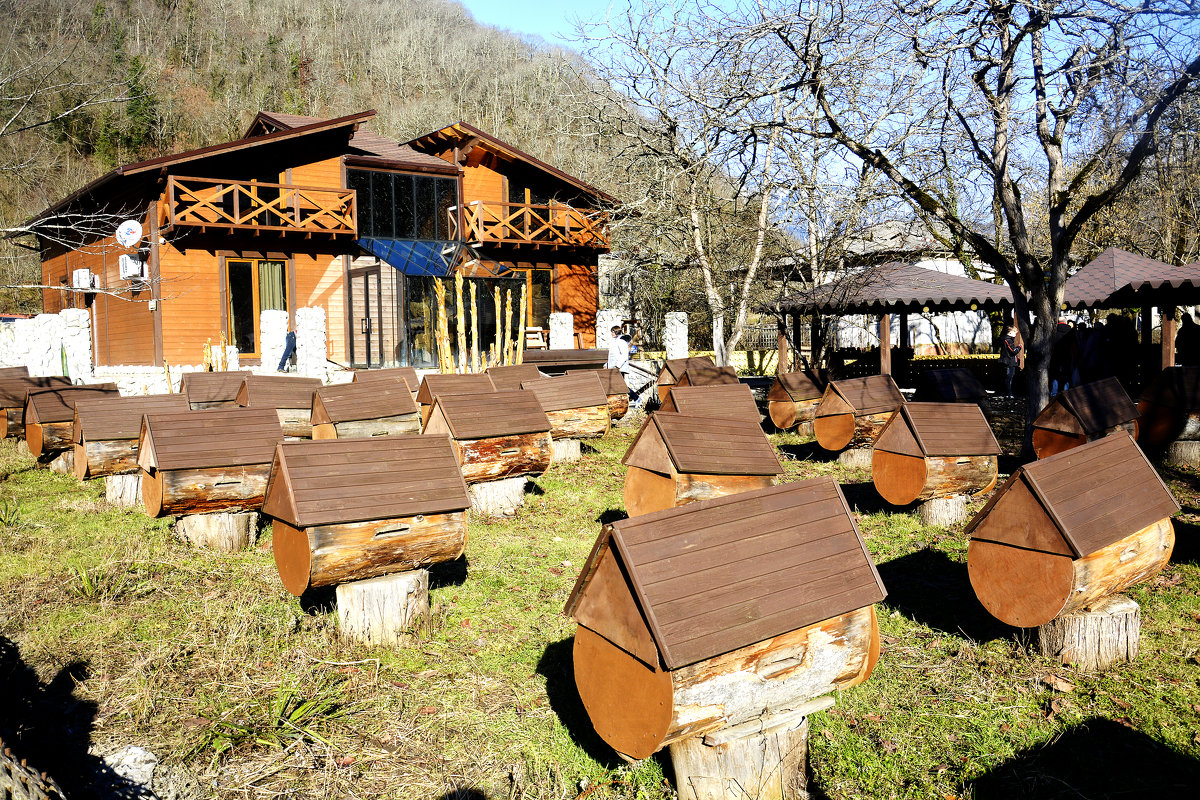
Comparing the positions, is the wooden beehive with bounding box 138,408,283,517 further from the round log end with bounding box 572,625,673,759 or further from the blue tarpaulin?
the blue tarpaulin

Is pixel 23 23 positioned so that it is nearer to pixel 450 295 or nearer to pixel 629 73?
pixel 450 295

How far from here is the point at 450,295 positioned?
23.2 metres

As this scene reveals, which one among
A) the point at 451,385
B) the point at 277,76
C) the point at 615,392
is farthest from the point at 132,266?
the point at 277,76

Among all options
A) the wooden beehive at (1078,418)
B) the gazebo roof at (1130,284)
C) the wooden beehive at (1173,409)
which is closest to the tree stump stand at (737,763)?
the wooden beehive at (1078,418)

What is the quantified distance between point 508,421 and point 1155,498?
6.03m

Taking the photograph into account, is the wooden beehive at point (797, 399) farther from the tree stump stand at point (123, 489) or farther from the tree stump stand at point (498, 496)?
the tree stump stand at point (123, 489)

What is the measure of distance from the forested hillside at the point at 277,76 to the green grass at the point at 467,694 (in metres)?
31.9

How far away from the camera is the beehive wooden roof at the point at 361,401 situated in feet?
33.4

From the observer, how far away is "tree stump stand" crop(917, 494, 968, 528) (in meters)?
8.53

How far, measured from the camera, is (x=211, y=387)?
38.2 feet

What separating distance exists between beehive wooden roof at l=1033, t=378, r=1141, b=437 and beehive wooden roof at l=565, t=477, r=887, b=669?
21.2 ft

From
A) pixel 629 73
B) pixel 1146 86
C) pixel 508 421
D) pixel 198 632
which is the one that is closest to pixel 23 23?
pixel 629 73

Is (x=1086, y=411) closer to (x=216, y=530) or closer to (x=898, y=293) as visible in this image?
(x=898, y=293)

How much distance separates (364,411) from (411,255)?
13.1m
